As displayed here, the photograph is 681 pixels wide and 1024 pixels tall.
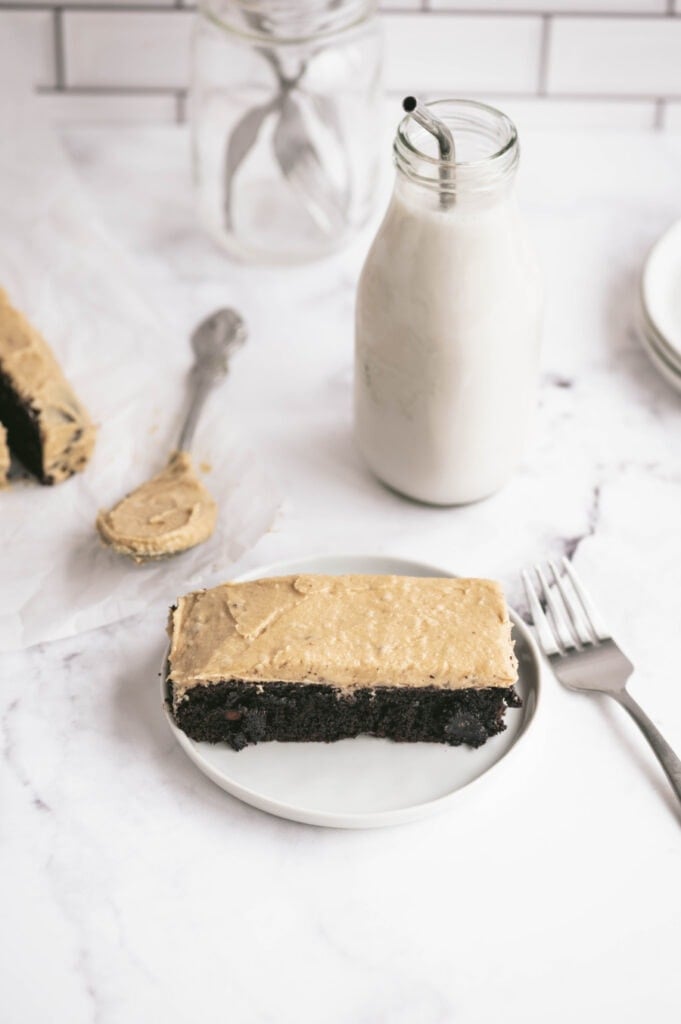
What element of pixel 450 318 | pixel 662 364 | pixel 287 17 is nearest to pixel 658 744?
pixel 450 318

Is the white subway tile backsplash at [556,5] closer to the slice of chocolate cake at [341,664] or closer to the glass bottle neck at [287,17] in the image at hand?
the glass bottle neck at [287,17]

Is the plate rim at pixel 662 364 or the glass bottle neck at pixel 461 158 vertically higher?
the glass bottle neck at pixel 461 158

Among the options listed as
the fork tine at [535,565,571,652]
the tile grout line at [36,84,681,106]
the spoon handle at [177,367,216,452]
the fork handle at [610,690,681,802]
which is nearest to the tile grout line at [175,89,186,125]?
the tile grout line at [36,84,681,106]

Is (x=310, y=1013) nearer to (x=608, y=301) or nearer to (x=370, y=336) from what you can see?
(x=370, y=336)

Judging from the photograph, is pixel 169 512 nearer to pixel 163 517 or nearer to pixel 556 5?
pixel 163 517


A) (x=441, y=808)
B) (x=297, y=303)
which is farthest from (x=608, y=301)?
(x=441, y=808)

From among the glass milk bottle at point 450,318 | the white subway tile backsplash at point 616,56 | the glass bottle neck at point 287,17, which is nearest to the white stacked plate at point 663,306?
the glass milk bottle at point 450,318
